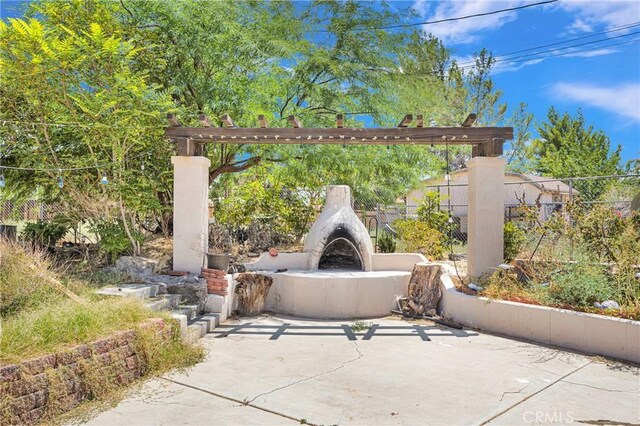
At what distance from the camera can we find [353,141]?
7918 mm

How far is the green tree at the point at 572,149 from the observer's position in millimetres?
25453

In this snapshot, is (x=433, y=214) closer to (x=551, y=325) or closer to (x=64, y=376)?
(x=551, y=325)

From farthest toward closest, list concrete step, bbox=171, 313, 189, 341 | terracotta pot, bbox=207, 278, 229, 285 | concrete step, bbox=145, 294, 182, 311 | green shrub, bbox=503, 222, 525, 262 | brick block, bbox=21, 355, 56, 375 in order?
green shrub, bbox=503, 222, 525, 262
terracotta pot, bbox=207, 278, 229, 285
concrete step, bbox=145, 294, 182, 311
concrete step, bbox=171, 313, 189, 341
brick block, bbox=21, 355, 56, 375

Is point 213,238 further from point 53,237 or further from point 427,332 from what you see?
point 427,332

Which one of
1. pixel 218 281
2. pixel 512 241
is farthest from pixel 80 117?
pixel 512 241

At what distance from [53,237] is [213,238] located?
3.28 metres

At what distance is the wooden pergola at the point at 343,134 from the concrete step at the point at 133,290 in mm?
2519

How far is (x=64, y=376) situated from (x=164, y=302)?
241cm

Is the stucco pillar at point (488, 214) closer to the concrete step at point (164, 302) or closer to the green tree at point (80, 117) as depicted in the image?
the concrete step at point (164, 302)

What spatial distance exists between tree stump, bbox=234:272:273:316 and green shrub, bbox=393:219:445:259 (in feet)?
13.2

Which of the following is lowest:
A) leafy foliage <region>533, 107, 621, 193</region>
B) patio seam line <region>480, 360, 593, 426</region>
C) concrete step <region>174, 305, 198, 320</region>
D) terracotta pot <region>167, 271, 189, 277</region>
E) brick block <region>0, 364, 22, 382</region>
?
patio seam line <region>480, 360, 593, 426</region>

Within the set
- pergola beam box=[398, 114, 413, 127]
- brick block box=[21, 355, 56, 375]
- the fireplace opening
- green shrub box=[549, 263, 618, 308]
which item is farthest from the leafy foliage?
brick block box=[21, 355, 56, 375]

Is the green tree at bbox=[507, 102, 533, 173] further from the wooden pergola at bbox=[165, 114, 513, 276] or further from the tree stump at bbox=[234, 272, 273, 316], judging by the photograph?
the tree stump at bbox=[234, 272, 273, 316]

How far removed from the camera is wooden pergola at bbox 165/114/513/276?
7.62 meters
